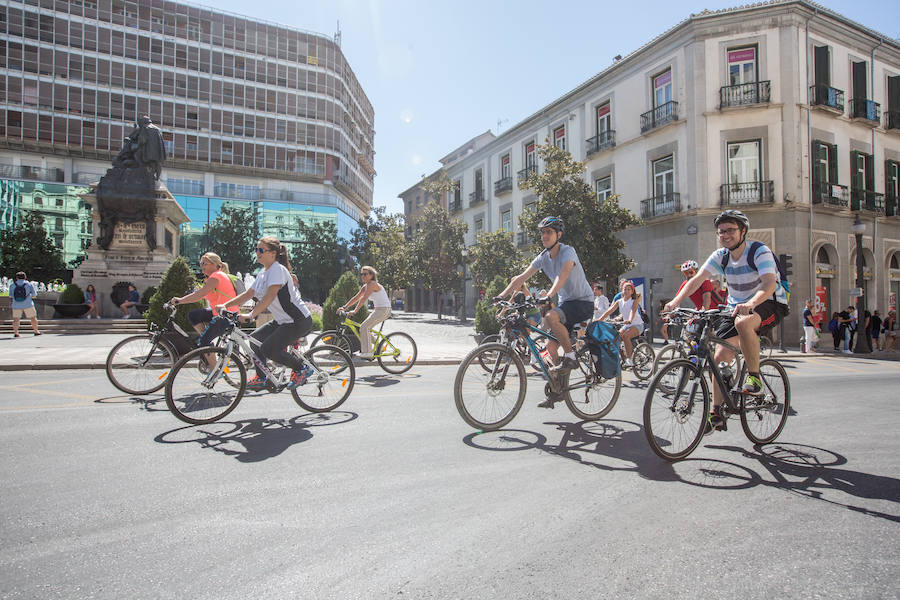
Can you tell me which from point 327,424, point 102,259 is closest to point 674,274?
point 327,424

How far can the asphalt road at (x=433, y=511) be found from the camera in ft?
7.25

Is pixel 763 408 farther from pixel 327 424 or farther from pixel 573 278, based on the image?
pixel 327 424

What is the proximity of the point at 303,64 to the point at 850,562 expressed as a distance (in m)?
61.6

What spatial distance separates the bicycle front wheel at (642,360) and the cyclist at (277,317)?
5.90 metres

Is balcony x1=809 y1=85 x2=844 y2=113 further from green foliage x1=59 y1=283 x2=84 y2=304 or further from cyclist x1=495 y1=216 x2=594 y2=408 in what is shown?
green foliage x1=59 y1=283 x2=84 y2=304

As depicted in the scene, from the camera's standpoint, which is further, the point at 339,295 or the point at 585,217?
the point at 585,217

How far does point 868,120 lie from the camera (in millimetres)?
23438

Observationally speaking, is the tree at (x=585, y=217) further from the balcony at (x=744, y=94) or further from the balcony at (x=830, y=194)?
the balcony at (x=830, y=194)

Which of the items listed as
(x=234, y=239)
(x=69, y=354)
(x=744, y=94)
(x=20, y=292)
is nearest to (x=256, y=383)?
(x=69, y=354)

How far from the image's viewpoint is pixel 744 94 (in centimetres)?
2159

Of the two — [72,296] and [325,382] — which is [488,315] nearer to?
[325,382]

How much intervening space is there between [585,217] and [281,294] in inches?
680

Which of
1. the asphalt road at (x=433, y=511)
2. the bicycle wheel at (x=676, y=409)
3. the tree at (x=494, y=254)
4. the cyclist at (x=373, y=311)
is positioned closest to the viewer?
the asphalt road at (x=433, y=511)

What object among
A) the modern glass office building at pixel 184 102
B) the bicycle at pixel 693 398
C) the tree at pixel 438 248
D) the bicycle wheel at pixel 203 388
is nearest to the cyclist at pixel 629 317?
the bicycle at pixel 693 398
